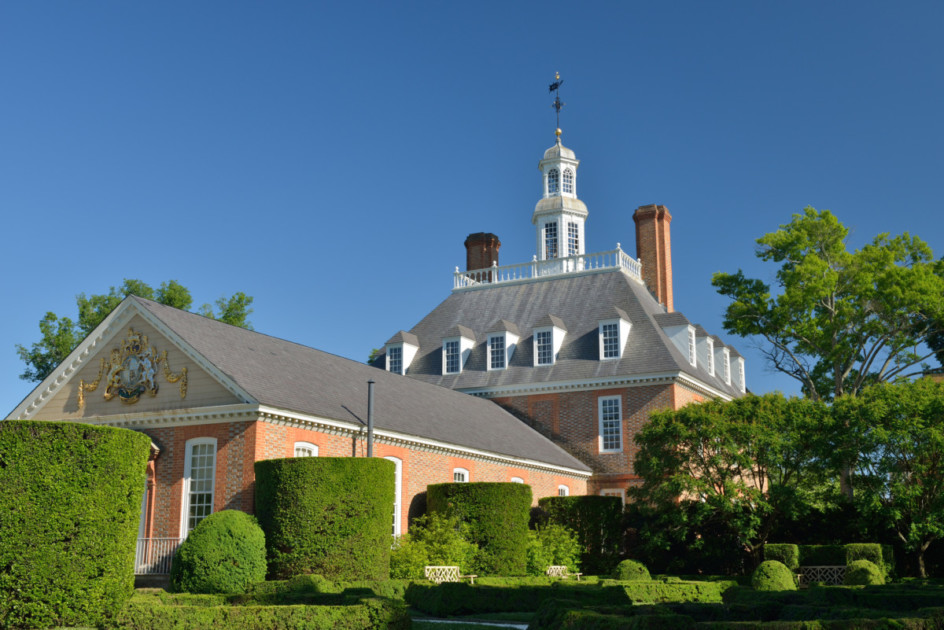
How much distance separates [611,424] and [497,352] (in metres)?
5.98

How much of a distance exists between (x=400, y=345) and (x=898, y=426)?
20.8 metres

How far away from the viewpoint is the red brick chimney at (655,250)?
42375 mm

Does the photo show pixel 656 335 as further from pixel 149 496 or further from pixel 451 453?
pixel 149 496

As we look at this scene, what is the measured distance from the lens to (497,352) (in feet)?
125

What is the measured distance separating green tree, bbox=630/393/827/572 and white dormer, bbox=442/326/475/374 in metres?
12.3

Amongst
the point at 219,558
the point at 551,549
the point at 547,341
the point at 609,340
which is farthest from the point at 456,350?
the point at 219,558

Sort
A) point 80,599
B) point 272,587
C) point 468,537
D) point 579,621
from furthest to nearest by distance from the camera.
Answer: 1. point 468,537
2. point 272,587
3. point 80,599
4. point 579,621

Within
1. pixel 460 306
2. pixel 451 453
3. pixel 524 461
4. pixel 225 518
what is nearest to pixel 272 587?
pixel 225 518

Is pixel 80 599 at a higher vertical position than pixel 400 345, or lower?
lower

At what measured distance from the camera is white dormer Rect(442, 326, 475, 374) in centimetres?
3881

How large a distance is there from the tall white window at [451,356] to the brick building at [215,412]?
1007 centimetres

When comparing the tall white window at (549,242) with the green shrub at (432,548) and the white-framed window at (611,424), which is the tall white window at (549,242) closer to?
the white-framed window at (611,424)

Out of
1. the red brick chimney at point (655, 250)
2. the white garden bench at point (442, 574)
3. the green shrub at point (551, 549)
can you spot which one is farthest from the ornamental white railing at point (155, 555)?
the red brick chimney at point (655, 250)

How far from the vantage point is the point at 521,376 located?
121ft
